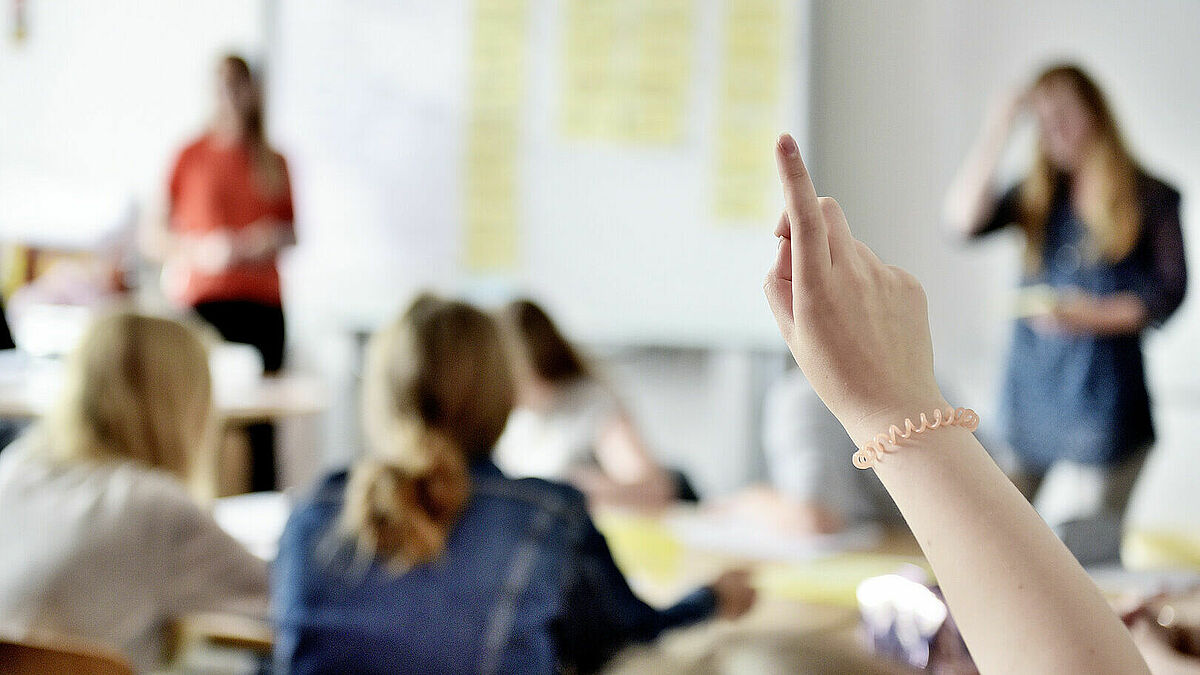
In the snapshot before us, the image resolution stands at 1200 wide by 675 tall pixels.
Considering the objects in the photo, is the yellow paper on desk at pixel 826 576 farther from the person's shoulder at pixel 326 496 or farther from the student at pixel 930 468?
the student at pixel 930 468

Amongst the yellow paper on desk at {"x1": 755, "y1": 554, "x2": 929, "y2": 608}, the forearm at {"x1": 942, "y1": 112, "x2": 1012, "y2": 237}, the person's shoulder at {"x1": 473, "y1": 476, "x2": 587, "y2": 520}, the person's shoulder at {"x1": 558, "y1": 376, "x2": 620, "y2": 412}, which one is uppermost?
the forearm at {"x1": 942, "y1": 112, "x2": 1012, "y2": 237}

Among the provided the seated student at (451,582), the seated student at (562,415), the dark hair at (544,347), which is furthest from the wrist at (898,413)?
the dark hair at (544,347)

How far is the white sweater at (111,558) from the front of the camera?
57.1 inches

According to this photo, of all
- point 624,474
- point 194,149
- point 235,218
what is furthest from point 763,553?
Answer: point 194,149

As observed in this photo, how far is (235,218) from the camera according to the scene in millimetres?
3688

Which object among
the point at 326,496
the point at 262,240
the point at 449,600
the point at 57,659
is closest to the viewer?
the point at 57,659

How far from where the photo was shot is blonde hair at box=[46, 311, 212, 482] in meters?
1.61

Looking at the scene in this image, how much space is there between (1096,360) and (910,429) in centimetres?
234

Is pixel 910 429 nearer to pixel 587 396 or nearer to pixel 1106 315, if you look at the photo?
pixel 587 396

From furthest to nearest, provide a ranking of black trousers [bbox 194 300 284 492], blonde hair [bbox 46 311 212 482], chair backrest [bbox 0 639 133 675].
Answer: black trousers [bbox 194 300 284 492] → blonde hair [bbox 46 311 212 482] → chair backrest [bbox 0 639 133 675]

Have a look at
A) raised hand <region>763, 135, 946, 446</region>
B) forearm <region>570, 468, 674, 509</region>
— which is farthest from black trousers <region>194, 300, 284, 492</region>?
raised hand <region>763, 135, 946, 446</region>

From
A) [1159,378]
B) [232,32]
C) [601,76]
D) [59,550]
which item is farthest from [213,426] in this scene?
[232,32]

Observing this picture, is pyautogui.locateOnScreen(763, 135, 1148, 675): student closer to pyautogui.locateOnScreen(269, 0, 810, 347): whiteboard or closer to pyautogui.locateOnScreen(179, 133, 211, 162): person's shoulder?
pyautogui.locateOnScreen(269, 0, 810, 347): whiteboard

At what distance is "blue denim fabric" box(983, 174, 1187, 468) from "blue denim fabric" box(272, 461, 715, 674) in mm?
1637
